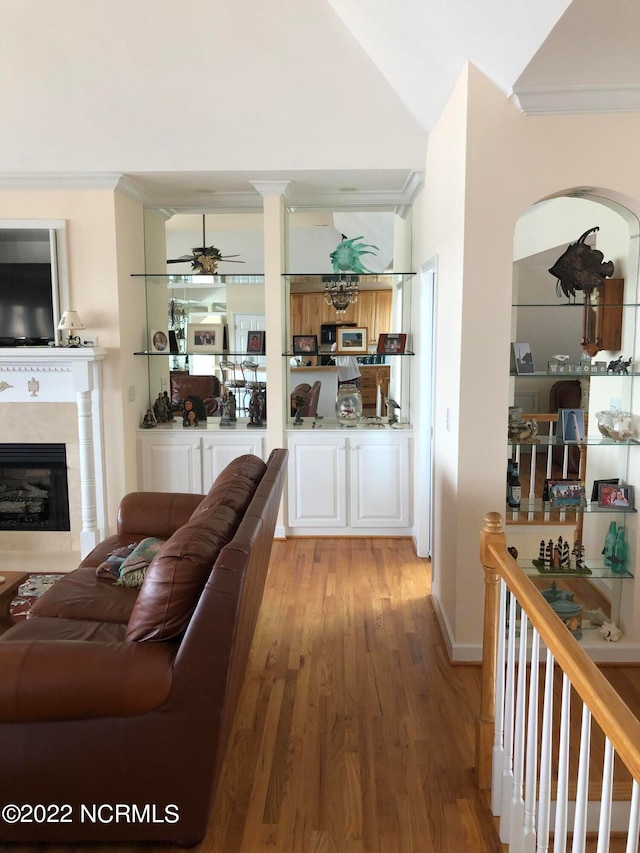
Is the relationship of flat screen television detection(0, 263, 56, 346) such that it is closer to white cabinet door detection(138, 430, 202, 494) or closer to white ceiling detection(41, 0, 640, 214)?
white ceiling detection(41, 0, 640, 214)

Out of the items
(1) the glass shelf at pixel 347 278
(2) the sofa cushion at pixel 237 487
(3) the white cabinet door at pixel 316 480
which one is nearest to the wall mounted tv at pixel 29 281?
(1) the glass shelf at pixel 347 278

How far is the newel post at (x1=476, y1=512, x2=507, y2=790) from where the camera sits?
222 cm

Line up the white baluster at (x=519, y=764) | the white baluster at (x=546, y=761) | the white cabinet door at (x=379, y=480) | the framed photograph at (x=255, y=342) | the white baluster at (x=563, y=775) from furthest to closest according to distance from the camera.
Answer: the framed photograph at (x=255, y=342), the white cabinet door at (x=379, y=480), the white baluster at (x=519, y=764), the white baluster at (x=546, y=761), the white baluster at (x=563, y=775)

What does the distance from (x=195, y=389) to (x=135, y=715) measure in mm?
3646

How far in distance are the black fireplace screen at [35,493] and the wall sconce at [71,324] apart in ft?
2.81

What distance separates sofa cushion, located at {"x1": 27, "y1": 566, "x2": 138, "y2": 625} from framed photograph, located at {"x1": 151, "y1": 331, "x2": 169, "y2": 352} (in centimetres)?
256

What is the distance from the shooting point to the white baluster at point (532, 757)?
1.76 m

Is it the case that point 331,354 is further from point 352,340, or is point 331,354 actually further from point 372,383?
point 372,383

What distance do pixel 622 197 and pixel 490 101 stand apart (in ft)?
2.49

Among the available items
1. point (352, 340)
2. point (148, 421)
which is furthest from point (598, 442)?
point (148, 421)

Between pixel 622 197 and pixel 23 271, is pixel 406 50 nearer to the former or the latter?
pixel 622 197

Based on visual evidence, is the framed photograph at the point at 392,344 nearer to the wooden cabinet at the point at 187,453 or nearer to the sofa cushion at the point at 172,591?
the wooden cabinet at the point at 187,453

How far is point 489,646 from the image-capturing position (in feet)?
7.45

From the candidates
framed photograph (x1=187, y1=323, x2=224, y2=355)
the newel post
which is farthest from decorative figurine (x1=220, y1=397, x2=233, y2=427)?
the newel post
